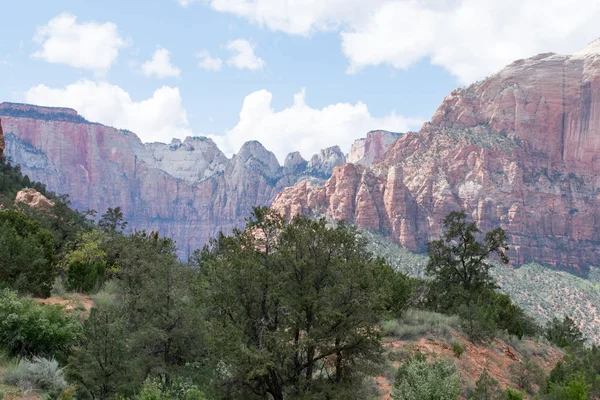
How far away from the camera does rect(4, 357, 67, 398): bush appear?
452 inches

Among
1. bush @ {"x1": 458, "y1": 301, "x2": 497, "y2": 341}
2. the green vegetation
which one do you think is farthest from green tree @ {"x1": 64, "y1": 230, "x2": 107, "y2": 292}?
bush @ {"x1": 458, "y1": 301, "x2": 497, "y2": 341}

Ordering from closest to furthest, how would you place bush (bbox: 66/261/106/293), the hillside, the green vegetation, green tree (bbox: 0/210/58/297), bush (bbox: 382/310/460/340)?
the green vegetation < green tree (bbox: 0/210/58/297) < bush (bbox: 382/310/460/340) < bush (bbox: 66/261/106/293) < the hillside

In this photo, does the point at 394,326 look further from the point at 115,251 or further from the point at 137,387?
the point at 115,251

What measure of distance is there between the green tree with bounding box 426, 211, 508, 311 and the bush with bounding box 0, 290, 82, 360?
22.5 meters

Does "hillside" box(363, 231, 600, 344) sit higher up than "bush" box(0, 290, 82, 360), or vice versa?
"bush" box(0, 290, 82, 360)

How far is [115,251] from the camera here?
37.2 meters

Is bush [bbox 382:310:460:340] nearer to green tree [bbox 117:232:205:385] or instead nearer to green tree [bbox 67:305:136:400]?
green tree [bbox 117:232:205:385]

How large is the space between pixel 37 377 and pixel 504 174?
140 m

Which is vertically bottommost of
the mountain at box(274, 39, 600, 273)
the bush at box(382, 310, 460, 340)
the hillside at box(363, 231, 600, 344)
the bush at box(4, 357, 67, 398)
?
the hillside at box(363, 231, 600, 344)

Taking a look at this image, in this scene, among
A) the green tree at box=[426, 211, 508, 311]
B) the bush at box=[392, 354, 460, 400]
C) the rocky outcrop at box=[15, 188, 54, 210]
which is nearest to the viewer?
the bush at box=[392, 354, 460, 400]

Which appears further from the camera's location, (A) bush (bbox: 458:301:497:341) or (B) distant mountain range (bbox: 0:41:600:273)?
(B) distant mountain range (bbox: 0:41:600:273)

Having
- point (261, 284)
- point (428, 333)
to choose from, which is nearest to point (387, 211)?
point (428, 333)

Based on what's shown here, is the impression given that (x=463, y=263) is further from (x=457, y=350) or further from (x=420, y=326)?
(x=457, y=350)

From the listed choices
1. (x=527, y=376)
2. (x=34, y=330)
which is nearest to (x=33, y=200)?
(x=34, y=330)
